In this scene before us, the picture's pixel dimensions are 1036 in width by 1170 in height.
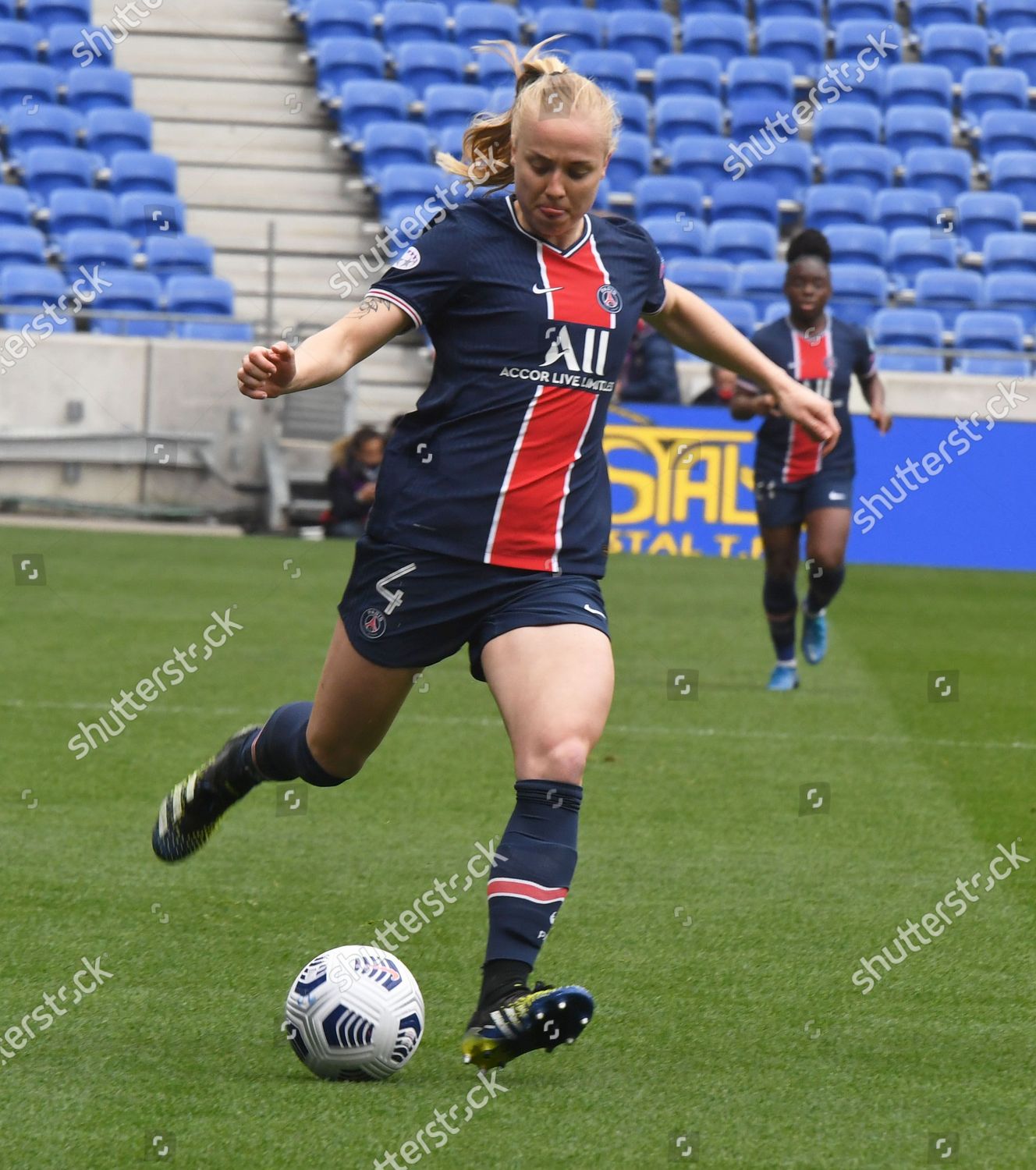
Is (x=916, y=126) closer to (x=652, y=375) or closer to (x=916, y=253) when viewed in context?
(x=916, y=253)

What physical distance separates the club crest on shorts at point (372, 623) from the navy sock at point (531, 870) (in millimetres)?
493

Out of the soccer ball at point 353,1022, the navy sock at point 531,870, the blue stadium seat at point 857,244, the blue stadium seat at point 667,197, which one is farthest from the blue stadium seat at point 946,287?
the soccer ball at point 353,1022

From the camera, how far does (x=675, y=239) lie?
1836cm

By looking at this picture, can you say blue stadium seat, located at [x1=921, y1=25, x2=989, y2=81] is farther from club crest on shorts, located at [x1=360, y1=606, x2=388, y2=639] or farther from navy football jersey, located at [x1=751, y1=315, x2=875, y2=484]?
club crest on shorts, located at [x1=360, y1=606, x2=388, y2=639]

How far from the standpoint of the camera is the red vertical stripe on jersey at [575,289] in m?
3.97

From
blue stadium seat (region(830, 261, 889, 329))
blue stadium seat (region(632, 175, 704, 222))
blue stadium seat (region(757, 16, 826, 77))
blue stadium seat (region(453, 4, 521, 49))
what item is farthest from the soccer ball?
blue stadium seat (region(757, 16, 826, 77))

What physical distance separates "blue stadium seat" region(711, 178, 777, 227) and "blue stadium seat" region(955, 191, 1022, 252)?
190 cm

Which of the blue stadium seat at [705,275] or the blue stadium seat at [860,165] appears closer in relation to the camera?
the blue stadium seat at [705,275]

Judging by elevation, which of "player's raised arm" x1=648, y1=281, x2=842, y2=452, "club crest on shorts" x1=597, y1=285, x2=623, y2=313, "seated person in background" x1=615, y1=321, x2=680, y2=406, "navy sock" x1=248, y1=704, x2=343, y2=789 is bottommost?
"seated person in background" x1=615, y1=321, x2=680, y2=406

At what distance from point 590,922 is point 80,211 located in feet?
46.4

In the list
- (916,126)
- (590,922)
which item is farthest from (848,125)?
(590,922)

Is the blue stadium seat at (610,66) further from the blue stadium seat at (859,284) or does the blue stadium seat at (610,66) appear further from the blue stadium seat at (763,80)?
the blue stadium seat at (859,284)

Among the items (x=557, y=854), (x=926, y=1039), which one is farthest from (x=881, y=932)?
(x=557, y=854)

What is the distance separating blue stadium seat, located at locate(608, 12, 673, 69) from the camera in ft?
66.1
